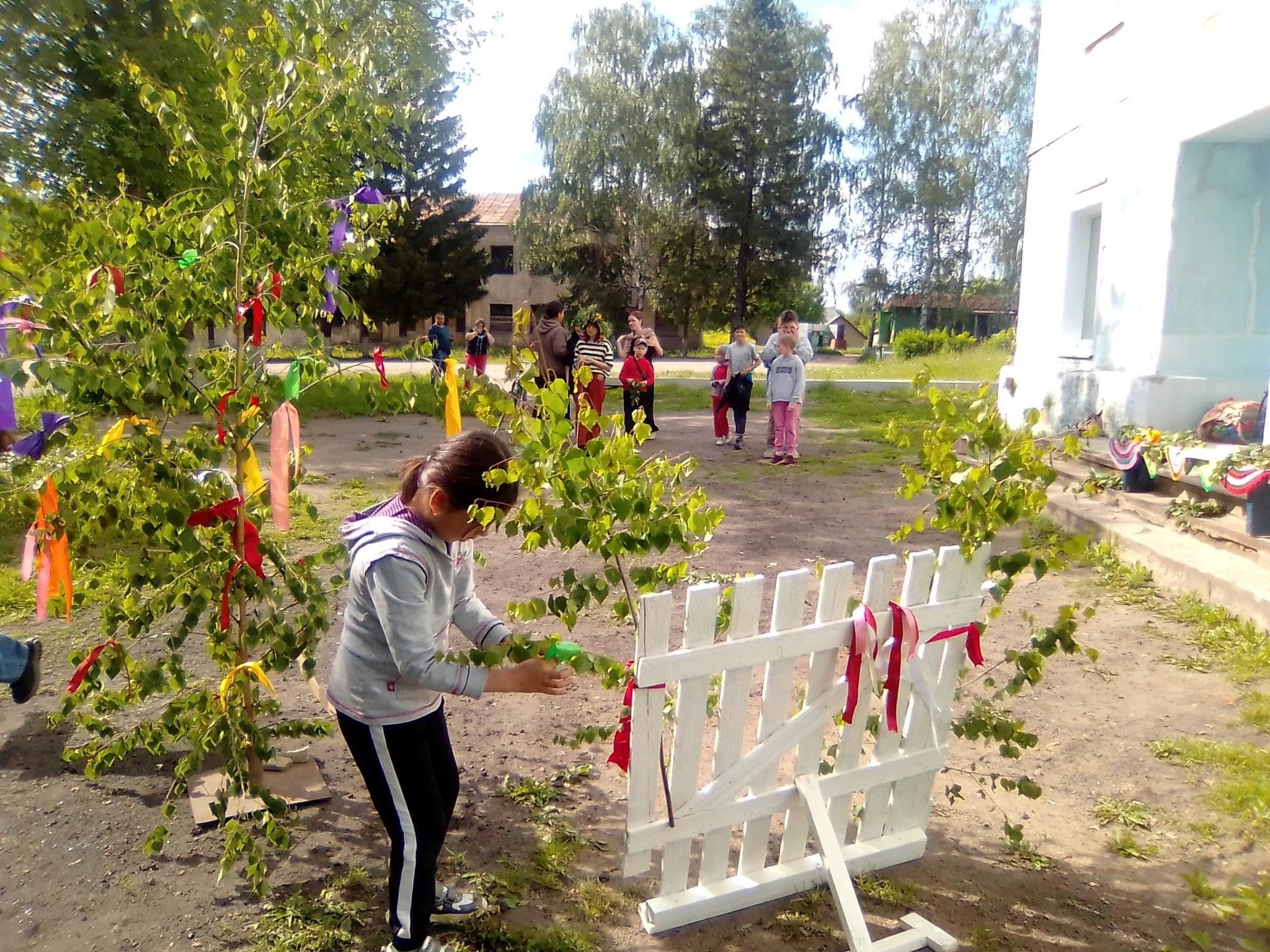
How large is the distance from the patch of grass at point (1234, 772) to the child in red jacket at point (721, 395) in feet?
22.9

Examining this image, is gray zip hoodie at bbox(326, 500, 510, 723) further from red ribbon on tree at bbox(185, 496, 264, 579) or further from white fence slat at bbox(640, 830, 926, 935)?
white fence slat at bbox(640, 830, 926, 935)

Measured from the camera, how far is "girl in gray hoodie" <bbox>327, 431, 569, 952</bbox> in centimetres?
198

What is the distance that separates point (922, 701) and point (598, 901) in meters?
1.09

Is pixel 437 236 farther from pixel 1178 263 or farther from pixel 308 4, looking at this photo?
pixel 308 4

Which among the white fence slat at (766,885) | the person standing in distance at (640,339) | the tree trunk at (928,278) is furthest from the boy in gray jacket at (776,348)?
the tree trunk at (928,278)

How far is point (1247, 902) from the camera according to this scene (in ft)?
8.29

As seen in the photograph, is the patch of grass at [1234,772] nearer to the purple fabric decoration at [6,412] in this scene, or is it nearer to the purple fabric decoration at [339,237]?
the purple fabric decoration at [339,237]

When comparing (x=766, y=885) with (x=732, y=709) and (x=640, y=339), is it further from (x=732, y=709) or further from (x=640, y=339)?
(x=640, y=339)

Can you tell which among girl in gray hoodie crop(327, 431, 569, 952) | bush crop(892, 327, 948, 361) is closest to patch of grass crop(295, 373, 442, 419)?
girl in gray hoodie crop(327, 431, 569, 952)

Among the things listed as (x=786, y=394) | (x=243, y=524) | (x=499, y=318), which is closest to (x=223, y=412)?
(x=243, y=524)

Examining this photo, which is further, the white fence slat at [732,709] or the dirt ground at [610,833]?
the dirt ground at [610,833]

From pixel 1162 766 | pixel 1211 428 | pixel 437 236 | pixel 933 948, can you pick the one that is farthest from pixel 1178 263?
pixel 437 236

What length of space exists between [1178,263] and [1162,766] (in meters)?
5.42

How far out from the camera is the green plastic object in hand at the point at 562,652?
2033 mm
